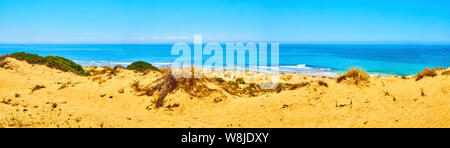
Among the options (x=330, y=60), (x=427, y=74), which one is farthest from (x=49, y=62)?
(x=330, y=60)

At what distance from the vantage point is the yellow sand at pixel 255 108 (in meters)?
8.30

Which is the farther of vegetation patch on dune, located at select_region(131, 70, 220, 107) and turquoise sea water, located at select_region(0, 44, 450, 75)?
turquoise sea water, located at select_region(0, 44, 450, 75)

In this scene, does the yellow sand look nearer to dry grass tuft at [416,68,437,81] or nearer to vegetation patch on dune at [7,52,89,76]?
dry grass tuft at [416,68,437,81]

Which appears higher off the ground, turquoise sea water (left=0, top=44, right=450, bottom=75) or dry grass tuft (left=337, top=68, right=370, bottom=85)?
dry grass tuft (left=337, top=68, right=370, bottom=85)

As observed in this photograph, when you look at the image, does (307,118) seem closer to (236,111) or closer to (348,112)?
(348,112)

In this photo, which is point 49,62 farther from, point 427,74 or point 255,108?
point 427,74

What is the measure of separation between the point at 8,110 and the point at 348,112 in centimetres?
1224

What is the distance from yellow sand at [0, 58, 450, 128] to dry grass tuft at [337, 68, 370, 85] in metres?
0.28

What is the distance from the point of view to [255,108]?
11.4 metres

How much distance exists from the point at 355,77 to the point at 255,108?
4562 mm

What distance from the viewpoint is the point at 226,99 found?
12.8 meters

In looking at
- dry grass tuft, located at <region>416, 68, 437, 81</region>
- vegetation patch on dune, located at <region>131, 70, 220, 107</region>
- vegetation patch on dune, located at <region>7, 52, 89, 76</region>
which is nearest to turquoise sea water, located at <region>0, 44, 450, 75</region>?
A: dry grass tuft, located at <region>416, 68, 437, 81</region>

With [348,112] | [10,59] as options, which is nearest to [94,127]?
[348,112]

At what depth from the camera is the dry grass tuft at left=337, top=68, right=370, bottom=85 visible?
11.0 m
